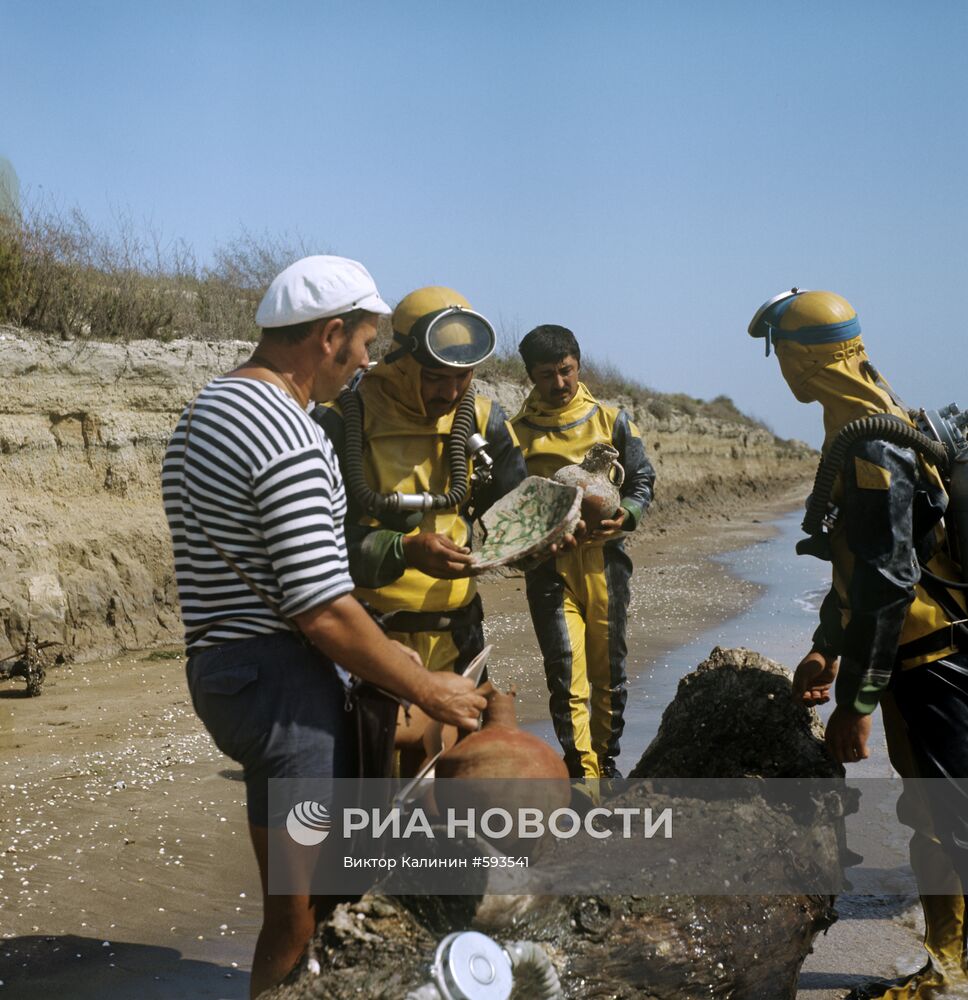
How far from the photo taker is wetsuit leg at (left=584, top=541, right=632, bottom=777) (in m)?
5.51

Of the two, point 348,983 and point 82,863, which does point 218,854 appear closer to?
point 82,863

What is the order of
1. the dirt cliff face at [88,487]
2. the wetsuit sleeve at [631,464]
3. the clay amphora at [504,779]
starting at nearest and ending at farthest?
the clay amphora at [504,779] < the wetsuit sleeve at [631,464] < the dirt cliff face at [88,487]

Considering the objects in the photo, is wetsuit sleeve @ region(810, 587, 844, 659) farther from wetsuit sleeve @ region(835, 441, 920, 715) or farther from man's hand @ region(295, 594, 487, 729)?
man's hand @ region(295, 594, 487, 729)

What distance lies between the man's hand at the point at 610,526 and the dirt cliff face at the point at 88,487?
5.68 meters

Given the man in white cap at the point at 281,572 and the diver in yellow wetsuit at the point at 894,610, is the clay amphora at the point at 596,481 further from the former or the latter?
the man in white cap at the point at 281,572

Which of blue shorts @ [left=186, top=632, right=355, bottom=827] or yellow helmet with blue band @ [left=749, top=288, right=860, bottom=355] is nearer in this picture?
blue shorts @ [left=186, top=632, right=355, bottom=827]

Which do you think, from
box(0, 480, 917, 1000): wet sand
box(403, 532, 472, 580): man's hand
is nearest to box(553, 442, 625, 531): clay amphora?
box(403, 532, 472, 580): man's hand

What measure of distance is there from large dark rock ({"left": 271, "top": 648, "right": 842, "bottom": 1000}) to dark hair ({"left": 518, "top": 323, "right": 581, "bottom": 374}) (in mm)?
1660

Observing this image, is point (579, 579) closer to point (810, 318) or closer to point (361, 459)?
point (361, 459)

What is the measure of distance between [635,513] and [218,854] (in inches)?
98.3

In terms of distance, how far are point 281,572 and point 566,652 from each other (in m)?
2.84

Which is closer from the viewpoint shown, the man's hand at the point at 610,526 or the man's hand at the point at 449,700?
the man's hand at the point at 449,700

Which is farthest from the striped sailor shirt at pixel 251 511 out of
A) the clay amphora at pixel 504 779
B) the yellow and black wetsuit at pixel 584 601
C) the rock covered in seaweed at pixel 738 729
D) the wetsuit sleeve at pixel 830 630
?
the yellow and black wetsuit at pixel 584 601

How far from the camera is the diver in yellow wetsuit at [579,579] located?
5320 mm
